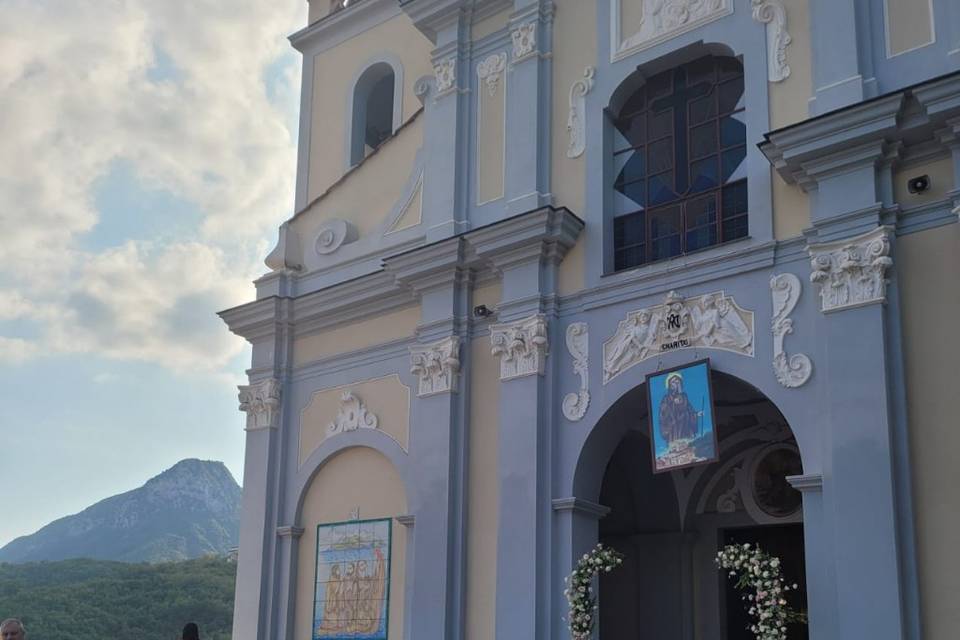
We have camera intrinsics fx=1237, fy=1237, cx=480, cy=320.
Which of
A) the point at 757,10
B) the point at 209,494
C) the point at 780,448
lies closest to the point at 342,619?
the point at 780,448

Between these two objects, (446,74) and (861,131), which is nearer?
(861,131)

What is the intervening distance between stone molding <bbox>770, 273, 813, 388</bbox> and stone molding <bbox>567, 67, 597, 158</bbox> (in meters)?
3.32

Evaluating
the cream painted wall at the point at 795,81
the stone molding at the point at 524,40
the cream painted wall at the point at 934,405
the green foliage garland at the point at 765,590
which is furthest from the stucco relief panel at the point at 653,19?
the green foliage garland at the point at 765,590

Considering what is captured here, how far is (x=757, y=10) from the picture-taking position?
13.4 m

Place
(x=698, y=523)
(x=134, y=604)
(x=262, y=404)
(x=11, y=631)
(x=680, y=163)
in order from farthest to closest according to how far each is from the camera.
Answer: (x=134, y=604)
(x=262, y=404)
(x=698, y=523)
(x=680, y=163)
(x=11, y=631)

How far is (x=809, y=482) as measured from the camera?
11602 mm

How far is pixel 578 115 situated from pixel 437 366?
137 inches

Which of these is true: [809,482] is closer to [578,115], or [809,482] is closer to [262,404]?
[578,115]

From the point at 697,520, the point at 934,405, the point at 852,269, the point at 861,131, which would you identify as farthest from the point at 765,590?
the point at 697,520

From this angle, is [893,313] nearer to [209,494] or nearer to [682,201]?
[682,201]

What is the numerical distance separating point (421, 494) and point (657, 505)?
338 cm

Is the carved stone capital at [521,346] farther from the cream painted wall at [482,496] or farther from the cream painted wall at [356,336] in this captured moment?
the cream painted wall at [356,336]

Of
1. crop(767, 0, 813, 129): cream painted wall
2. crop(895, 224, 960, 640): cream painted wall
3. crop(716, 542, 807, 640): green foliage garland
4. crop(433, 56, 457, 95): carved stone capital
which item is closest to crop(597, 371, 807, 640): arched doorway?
crop(716, 542, 807, 640): green foliage garland

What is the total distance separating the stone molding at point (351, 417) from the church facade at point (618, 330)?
0.07 metres
